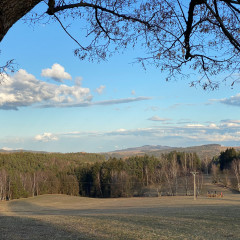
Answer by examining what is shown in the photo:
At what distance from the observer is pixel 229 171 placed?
262 feet

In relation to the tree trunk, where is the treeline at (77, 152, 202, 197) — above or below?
below

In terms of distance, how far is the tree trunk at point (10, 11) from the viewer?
12.3 ft

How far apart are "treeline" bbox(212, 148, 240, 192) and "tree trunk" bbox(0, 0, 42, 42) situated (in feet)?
245

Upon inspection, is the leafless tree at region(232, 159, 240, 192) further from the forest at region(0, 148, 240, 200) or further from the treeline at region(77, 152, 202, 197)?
the treeline at region(77, 152, 202, 197)

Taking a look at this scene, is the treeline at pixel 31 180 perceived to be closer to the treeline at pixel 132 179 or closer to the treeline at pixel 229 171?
the treeline at pixel 132 179

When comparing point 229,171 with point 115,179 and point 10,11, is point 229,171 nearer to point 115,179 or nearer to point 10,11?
point 115,179

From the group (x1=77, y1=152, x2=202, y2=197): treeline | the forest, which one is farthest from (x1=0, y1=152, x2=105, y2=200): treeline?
(x1=77, y1=152, x2=202, y2=197): treeline

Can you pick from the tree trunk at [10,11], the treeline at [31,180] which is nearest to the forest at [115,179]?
the treeline at [31,180]

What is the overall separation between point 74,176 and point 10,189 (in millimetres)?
16455

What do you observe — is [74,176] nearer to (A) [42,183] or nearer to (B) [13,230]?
(A) [42,183]

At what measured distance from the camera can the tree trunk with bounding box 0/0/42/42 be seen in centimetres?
374

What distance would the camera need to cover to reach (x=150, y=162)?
299 ft

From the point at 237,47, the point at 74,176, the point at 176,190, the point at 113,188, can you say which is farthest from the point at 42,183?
the point at 237,47

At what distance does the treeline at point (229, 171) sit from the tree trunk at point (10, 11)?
2943 inches
